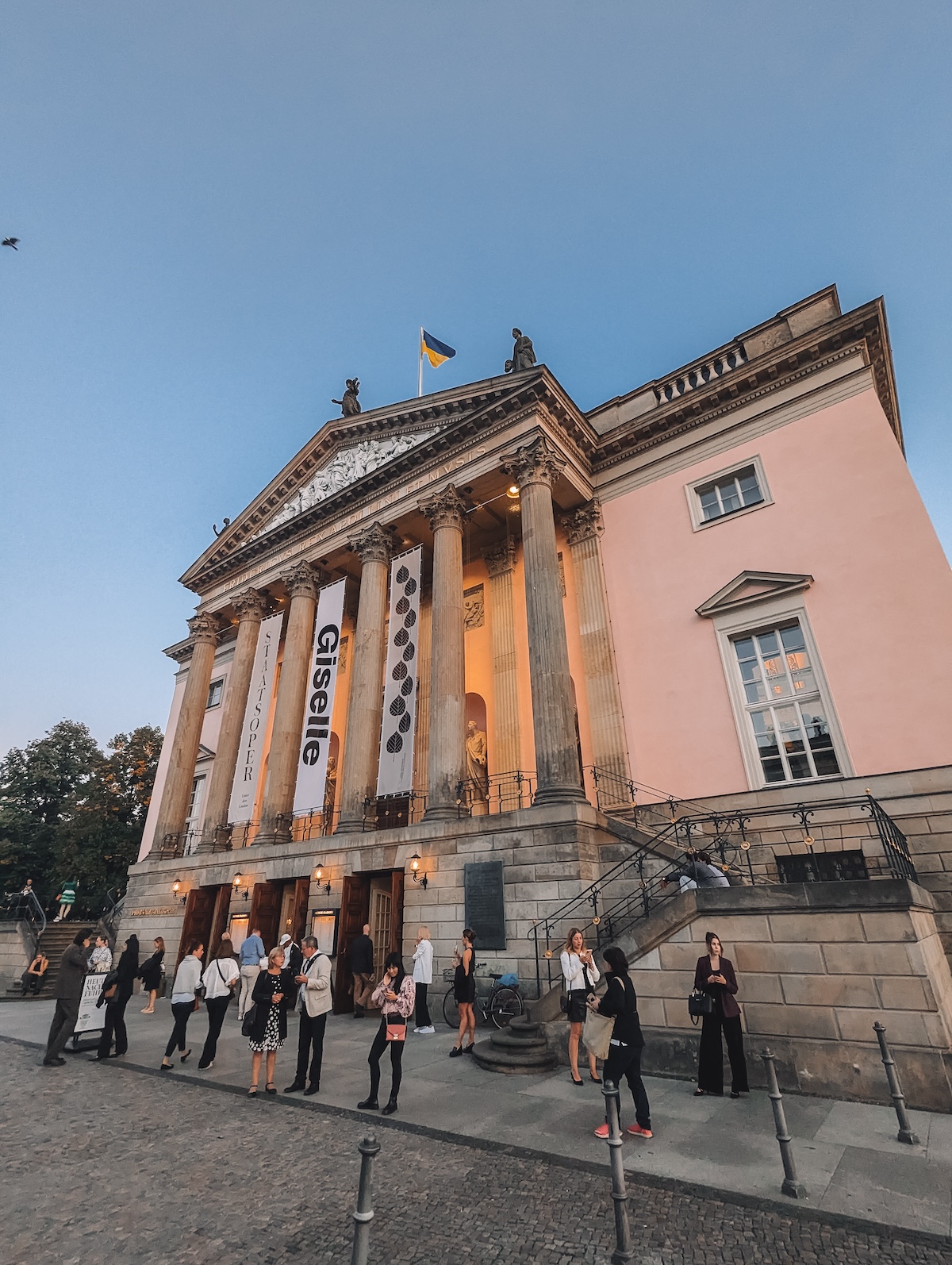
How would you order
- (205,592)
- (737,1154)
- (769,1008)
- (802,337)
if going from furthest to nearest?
(205,592)
(802,337)
(769,1008)
(737,1154)

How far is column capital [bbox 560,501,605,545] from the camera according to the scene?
2133 centimetres

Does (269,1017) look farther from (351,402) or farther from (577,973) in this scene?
(351,402)

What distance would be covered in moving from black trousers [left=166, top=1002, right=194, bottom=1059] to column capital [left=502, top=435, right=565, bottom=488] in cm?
1498

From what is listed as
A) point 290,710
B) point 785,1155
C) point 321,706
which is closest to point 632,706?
point 321,706

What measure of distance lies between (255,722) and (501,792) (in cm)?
1013

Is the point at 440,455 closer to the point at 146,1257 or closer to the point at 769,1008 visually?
the point at 769,1008

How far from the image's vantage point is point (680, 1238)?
176 inches

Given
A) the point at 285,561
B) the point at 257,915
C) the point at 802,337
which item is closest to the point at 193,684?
the point at 285,561

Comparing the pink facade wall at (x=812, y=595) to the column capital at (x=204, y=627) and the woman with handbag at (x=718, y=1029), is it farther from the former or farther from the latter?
the column capital at (x=204, y=627)

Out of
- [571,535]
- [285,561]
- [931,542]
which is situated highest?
[285,561]

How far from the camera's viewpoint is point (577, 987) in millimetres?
9227

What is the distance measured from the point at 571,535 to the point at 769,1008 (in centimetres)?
1580

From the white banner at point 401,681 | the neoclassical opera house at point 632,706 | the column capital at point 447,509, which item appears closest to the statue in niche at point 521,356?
the neoclassical opera house at point 632,706

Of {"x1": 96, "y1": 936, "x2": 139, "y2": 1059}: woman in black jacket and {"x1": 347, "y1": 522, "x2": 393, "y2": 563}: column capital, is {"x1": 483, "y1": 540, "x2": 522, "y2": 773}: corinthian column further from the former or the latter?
{"x1": 96, "y1": 936, "x2": 139, "y2": 1059}: woman in black jacket
